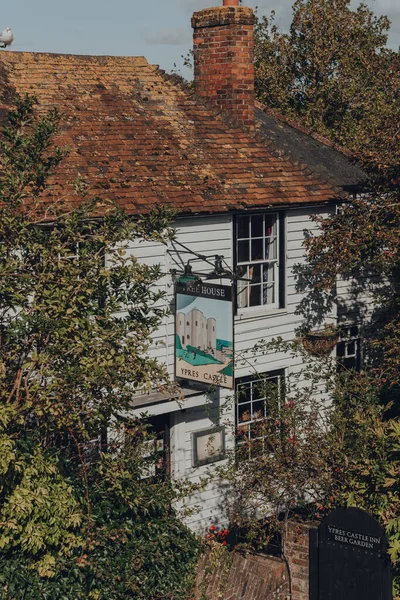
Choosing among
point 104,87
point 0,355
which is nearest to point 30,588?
point 0,355

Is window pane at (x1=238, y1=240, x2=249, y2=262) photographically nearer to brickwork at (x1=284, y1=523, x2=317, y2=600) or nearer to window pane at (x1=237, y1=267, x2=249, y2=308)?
window pane at (x1=237, y1=267, x2=249, y2=308)

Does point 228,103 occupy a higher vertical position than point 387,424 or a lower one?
higher

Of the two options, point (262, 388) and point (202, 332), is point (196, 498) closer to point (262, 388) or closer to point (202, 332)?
point (262, 388)

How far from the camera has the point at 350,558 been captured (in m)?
12.1

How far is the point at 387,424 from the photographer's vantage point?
1438 centimetres

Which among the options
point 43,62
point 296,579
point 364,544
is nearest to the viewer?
point 364,544

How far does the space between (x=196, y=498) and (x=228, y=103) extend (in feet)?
26.6

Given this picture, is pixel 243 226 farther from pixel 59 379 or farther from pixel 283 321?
pixel 59 379

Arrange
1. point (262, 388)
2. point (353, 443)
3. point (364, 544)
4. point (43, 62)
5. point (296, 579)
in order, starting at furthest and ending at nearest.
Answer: point (43, 62) → point (262, 388) → point (353, 443) → point (296, 579) → point (364, 544)

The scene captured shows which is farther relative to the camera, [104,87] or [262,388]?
[104,87]

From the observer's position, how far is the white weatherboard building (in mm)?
16906

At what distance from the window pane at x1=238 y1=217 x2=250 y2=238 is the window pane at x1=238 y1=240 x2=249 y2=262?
15 centimetres

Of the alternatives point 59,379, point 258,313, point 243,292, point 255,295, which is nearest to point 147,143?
point 243,292

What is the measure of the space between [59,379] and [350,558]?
4274 mm
